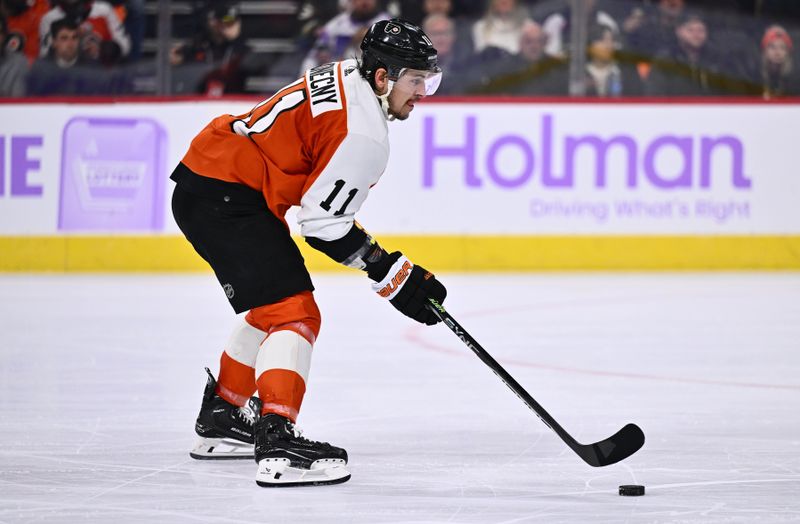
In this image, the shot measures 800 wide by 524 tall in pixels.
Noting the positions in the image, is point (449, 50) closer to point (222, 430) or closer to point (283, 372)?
point (222, 430)

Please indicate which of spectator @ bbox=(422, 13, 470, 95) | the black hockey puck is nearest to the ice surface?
the black hockey puck

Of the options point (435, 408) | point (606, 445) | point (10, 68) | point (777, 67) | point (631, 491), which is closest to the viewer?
point (631, 491)

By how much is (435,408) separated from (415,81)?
1.28m

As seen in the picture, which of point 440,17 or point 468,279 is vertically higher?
point 440,17

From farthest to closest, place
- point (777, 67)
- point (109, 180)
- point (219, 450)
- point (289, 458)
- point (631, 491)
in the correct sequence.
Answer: point (777, 67)
point (109, 180)
point (219, 450)
point (289, 458)
point (631, 491)

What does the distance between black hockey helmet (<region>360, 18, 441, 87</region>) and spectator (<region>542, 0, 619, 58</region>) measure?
5.65 meters

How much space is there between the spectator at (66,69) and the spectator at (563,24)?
2.77 meters

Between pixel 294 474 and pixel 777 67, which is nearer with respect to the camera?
pixel 294 474

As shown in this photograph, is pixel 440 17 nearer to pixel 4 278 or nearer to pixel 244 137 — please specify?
pixel 4 278

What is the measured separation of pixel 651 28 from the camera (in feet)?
29.1

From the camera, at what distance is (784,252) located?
879 cm

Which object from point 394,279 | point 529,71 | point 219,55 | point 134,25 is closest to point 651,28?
point 529,71

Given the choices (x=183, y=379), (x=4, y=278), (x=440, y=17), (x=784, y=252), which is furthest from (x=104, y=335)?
(x=784, y=252)

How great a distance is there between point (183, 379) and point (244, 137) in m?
1.55
